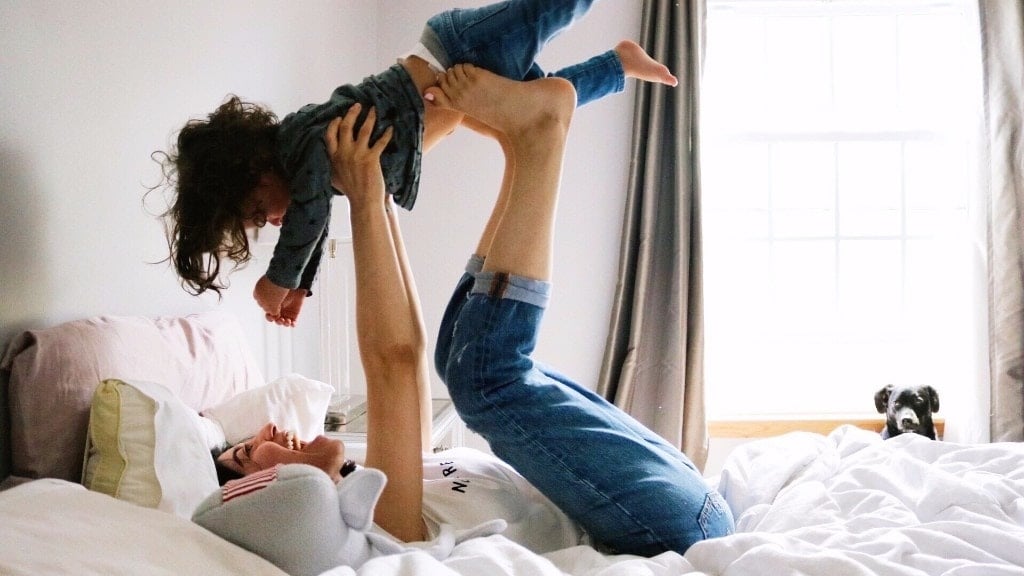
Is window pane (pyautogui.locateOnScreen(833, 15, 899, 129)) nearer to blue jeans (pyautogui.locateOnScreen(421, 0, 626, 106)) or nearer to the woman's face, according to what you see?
blue jeans (pyautogui.locateOnScreen(421, 0, 626, 106))

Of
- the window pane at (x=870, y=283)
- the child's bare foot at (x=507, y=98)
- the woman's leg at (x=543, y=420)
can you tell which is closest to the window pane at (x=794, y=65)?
the window pane at (x=870, y=283)

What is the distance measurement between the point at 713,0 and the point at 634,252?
106 cm

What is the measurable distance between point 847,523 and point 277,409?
100 cm

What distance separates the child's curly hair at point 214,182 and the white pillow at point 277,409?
0.22m

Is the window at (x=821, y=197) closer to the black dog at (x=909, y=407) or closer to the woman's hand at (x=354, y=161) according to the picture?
the black dog at (x=909, y=407)

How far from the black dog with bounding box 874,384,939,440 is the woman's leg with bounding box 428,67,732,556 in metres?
1.92

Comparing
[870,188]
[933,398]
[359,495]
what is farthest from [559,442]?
[870,188]

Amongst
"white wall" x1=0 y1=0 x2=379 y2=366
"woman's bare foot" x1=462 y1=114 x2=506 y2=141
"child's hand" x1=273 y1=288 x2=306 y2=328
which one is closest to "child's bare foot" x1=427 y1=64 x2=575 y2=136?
"woman's bare foot" x1=462 y1=114 x2=506 y2=141

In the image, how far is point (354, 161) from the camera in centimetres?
158

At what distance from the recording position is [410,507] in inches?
54.7

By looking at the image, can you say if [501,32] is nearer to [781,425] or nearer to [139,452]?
[139,452]

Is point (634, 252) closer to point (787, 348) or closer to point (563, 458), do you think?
point (787, 348)

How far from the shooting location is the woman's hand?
5.16 feet

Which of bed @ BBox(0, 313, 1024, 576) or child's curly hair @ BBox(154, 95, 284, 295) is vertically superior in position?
child's curly hair @ BBox(154, 95, 284, 295)
